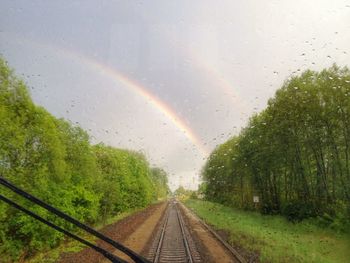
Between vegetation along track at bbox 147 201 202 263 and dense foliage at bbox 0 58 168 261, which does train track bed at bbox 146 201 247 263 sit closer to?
vegetation along track at bbox 147 201 202 263

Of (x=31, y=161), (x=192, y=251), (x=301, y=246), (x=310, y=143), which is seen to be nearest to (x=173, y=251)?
(x=192, y=251)

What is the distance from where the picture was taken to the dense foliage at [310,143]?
31594 millimetres

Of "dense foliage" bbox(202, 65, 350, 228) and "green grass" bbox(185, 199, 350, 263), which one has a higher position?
"dense foliage" bbox(202, 65, 350, 228)

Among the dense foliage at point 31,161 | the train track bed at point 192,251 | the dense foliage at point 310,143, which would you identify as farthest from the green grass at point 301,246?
the dense foliage at point 31,161

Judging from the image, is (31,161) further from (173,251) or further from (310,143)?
(310,143)

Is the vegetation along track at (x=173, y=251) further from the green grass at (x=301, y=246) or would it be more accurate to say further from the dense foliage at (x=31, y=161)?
the dense foliage at (x=31, y=161)

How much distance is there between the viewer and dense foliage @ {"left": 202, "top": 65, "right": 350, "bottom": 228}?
104 feet

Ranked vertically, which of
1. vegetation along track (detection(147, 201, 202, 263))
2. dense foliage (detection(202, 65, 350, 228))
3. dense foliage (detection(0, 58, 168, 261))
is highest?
dense foliage (detection(202, 65, 350, 228))

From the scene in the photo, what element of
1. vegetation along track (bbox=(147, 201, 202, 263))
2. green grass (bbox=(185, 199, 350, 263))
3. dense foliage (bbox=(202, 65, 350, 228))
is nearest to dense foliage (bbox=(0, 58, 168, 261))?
vegetation along track (bbox=(147, 201, 202, 263))

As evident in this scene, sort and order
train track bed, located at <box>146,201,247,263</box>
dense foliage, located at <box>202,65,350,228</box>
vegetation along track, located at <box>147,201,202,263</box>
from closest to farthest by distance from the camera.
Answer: train track bed, located at <box>146,201,247,263</box> → vegetation along track, located at <box>147,201,202,263</box> → dense foliage, located at <box>202,65,350,228</box>

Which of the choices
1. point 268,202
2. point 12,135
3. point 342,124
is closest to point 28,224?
point 12,135

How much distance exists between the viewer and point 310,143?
1380 inches

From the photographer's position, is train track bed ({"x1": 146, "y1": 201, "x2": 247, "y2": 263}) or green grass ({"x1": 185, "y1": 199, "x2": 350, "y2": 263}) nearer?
green grass ({"x1": 185, "y1": 199, "x2": 350, "y2": 263})

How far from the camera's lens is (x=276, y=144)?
40.2 m
